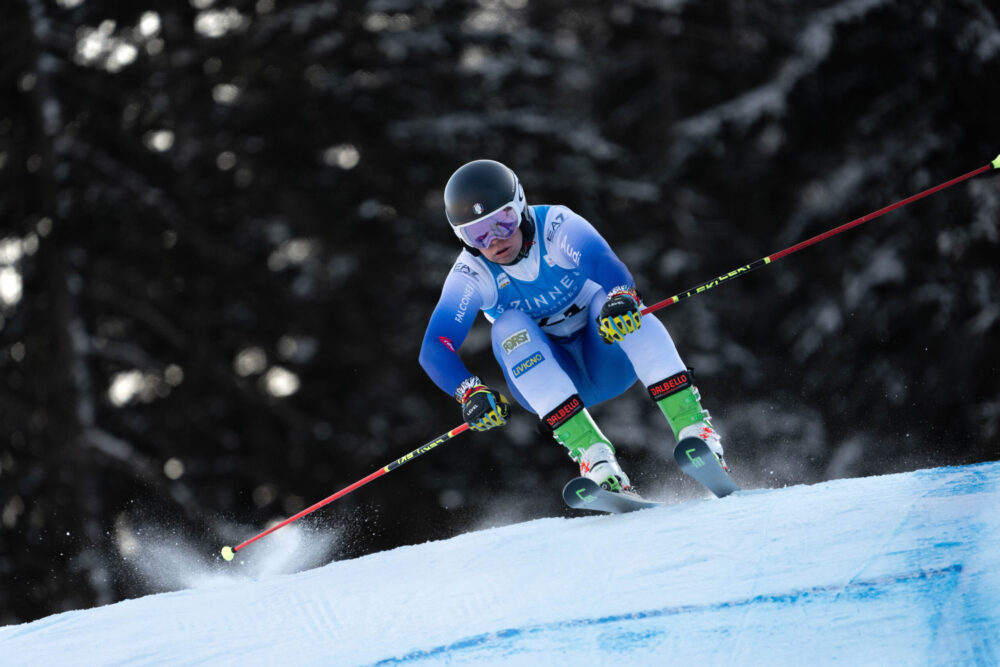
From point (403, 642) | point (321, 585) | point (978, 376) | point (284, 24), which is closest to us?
point (403, 642)

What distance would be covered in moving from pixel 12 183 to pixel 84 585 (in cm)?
453

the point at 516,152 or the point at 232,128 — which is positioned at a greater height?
the point at 232,128

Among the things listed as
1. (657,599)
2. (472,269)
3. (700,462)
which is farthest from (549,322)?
(657,599)

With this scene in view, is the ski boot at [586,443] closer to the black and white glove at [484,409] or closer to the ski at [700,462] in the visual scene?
the black and white glove at [484,409]

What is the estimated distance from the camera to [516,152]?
12.0m

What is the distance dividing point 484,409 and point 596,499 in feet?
1.75

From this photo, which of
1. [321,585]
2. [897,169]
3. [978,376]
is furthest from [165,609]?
[897,169]

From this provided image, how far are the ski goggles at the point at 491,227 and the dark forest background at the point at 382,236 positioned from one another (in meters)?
6.93

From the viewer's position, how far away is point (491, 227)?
4.25 m

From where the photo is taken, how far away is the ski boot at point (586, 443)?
427 cm

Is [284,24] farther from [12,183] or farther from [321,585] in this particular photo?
[321,585]

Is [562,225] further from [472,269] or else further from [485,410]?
[485,410]

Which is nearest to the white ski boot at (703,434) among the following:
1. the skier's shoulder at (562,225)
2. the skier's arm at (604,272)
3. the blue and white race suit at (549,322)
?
the blue and white race suit at (549,322)

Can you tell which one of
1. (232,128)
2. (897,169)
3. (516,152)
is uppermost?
(232,128)
